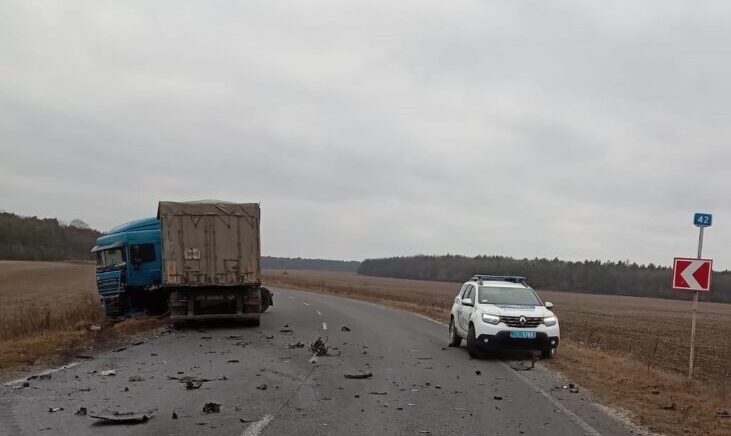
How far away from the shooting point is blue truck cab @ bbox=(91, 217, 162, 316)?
2178 centimetres

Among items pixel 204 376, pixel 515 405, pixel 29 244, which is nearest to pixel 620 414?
pixel 515 405

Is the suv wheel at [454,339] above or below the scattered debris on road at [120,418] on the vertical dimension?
below

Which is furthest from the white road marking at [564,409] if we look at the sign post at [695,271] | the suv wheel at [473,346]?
the sign post at [695,271]

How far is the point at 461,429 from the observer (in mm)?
7113

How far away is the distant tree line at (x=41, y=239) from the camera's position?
110 meters

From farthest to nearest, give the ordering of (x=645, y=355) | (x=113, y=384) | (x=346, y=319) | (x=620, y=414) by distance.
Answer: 1. (x=346, y=319)
2. (x=645, y=355)
3. (x=113, y=384)
4. (x=620, y=414)

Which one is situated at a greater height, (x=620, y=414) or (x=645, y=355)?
(x=620, y=414)

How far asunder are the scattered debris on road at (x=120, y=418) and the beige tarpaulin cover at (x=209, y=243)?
1148cm

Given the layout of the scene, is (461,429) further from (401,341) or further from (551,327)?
(401,341)

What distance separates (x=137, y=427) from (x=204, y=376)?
3.66 metres

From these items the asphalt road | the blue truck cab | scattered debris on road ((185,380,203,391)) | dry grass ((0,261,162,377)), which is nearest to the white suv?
the asphalt road

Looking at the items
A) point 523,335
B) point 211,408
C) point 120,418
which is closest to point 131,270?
point 523,335

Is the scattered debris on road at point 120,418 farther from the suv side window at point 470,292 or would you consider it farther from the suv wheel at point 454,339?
the suv wheel at point 454,339

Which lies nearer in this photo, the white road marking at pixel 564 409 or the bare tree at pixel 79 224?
the white road marking at pixel 564 409
